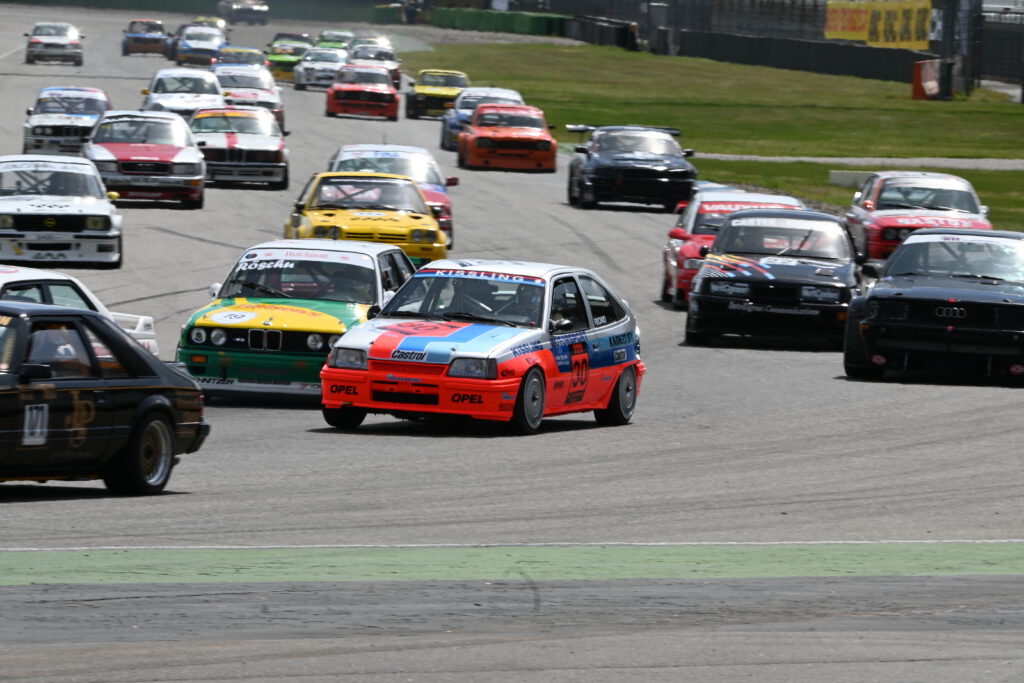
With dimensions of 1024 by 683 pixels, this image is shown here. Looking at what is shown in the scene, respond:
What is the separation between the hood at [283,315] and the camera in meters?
16.0

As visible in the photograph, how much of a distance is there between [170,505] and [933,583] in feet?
13.2

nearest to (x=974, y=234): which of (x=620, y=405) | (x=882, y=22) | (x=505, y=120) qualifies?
(x=620, y=405)

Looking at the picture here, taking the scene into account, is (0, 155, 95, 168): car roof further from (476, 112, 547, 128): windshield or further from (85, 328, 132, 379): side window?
(476, 112, 547, 128): windshield

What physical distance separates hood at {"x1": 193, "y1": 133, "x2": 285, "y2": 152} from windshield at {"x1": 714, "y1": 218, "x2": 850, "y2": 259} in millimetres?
13655

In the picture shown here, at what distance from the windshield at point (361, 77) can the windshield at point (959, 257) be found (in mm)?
35483

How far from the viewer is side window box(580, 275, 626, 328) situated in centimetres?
1532

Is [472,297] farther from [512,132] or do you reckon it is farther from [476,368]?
[512,132]

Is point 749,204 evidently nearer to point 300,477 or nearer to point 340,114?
point 300,477

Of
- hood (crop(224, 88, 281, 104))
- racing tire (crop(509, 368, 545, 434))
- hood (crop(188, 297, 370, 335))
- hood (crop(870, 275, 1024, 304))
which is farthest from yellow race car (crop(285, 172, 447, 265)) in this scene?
hood (crop(224, 88, 281, 104))

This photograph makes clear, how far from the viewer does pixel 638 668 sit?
21.7 feet

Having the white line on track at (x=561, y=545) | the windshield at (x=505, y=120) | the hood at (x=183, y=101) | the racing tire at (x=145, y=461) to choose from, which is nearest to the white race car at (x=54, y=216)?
the racing tire at (x=145, y=461)

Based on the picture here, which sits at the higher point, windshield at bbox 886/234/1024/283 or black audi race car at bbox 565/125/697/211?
windshield at bbox 886/234/1024/283

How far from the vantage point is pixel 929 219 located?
26.5 meters

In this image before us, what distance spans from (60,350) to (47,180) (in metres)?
15.1
